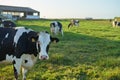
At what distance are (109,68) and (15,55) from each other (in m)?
3.76

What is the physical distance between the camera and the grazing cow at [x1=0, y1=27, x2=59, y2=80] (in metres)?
6.79

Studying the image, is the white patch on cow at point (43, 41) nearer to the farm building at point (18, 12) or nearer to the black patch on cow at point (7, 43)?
the black patch on cow at point (7, 43)

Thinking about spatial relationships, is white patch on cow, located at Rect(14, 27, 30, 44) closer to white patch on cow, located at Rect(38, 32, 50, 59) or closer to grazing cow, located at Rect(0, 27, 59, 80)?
grazing cow, located at Rect(0, 27, 59, 80)

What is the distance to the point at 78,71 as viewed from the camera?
29.4 feet

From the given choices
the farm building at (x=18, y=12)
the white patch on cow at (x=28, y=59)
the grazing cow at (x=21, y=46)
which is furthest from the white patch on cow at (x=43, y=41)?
the farm building at (x=18, y=12)

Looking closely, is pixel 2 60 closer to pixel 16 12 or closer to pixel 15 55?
pixel 15 55

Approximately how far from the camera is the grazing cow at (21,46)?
22.3 ft

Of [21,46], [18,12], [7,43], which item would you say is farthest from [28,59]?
[18,12]

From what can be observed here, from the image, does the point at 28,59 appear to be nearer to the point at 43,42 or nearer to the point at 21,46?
the point at 21,46

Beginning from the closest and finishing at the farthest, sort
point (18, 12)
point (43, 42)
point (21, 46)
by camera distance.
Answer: point (43, 42) < point (21, 46) < point (18, 12)

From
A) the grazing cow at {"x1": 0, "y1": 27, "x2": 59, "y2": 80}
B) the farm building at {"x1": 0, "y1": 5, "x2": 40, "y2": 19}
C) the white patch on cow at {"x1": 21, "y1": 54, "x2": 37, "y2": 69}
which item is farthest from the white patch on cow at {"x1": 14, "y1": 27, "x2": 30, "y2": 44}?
the farm building at {"x1": 0, "y1": 5, "x2": 40, "y2": 19}

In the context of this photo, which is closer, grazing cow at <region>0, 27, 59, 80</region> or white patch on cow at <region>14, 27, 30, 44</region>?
grazing cow at <region>0, 27, 59, 80</region>

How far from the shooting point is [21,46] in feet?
22.7

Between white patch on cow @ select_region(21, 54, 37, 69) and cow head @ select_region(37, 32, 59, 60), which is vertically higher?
cow head @ select_region(37, 32, 59, 60)
